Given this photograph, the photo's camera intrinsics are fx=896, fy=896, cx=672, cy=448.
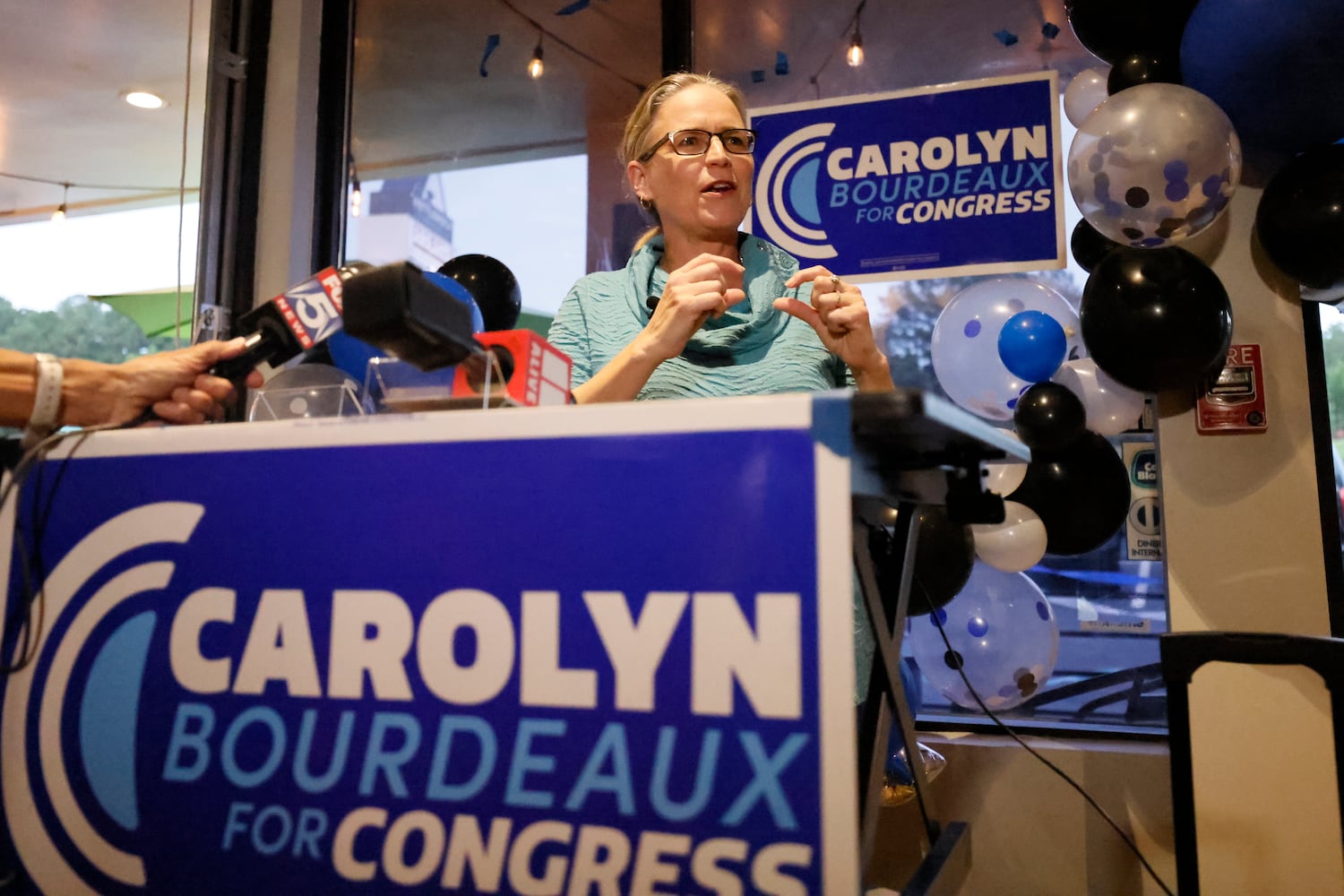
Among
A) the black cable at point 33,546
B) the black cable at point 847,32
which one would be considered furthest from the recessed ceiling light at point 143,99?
the black cable at point 33,546

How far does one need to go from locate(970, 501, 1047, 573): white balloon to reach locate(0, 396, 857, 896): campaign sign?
1.46 meters

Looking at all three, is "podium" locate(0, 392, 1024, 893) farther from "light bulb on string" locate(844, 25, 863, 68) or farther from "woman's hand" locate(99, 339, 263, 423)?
"light bulb on string" locate(844, 25, 863, 68)

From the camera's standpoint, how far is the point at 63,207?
15.9 ft

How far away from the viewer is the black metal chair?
1.45 meters

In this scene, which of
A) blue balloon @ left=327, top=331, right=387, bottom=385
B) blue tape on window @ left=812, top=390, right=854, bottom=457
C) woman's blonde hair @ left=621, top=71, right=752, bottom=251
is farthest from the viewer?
woman's blonde hair @ left=621, top=71, right=752, bottom=251

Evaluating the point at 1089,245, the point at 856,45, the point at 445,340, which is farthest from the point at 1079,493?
the point at 856,45

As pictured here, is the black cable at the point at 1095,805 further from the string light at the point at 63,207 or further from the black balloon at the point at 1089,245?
the string light at the point at 63,207

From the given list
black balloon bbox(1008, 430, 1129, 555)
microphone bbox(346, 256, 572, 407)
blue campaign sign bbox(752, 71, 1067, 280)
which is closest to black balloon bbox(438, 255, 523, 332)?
blue campaign sign bbox(752, 71, 1067, 280)

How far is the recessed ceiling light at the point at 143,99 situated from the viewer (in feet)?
13.6

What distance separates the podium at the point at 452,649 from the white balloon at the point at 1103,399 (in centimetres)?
136

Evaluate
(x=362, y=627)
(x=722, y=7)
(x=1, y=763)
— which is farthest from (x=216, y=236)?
(x=362, y=627)

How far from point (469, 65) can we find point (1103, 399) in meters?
2.79

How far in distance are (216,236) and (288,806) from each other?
2.60 m

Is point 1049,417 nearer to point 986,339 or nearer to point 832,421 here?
point 986,339
